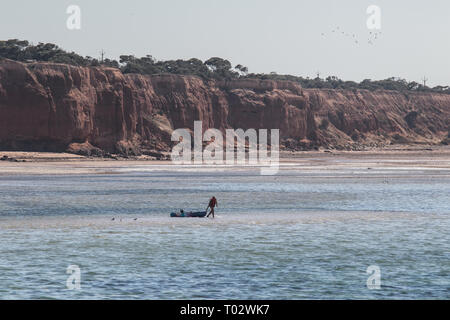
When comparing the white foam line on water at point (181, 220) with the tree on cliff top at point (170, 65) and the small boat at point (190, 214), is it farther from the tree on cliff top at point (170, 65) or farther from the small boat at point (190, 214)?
the tree on cliff top at point (170, 65)

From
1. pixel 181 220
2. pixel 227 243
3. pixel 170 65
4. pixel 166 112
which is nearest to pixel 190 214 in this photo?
pixel 181 220

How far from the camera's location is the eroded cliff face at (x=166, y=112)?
246 ft

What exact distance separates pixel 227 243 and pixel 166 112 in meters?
75.2

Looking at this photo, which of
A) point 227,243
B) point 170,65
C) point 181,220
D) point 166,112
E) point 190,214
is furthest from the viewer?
point 170,65

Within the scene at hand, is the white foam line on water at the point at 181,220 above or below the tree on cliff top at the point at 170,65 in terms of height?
below

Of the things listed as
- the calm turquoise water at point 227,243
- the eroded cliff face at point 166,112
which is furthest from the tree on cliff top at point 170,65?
the calm turquoise water at point 227,243

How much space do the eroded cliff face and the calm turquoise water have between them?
34.6 meters

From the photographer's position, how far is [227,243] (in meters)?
21.5

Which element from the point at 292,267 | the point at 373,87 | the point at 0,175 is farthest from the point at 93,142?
the point at 373,87

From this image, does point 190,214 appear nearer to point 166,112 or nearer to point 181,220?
point 181,220

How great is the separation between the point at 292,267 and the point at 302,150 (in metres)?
88.4

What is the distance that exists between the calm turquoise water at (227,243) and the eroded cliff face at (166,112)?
114 ft

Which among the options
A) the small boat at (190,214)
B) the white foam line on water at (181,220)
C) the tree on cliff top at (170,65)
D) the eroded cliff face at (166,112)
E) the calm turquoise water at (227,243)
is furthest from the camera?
the tree on cliff top at (170,65)
